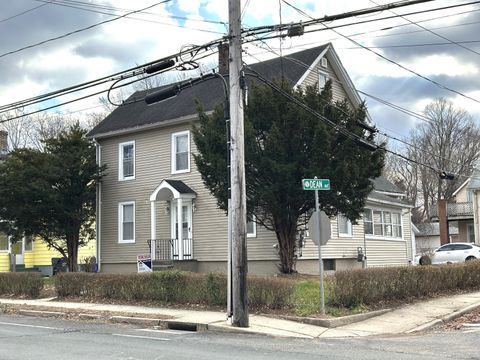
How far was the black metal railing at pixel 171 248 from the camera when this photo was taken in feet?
81.9

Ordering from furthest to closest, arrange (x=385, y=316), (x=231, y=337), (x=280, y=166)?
1. (x=280, y=166)
2. (x=385, y=316)
3. (x=231, y=337)

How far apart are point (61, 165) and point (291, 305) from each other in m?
15.2

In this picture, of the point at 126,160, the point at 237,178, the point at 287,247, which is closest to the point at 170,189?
the point at 126,160

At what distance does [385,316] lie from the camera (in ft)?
45.6

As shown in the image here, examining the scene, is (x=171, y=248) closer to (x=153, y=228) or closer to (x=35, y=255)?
(x=153, y=228)

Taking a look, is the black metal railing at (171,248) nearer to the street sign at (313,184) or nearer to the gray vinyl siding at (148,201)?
the gray vinyl siding at (148,201)

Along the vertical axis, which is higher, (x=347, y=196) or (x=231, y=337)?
(x=347, y=196)

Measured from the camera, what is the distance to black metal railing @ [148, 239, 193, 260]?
24953 mm

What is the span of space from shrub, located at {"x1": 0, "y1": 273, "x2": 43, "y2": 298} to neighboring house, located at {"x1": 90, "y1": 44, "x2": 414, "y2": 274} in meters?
6.23

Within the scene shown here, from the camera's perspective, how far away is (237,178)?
13.0 metres

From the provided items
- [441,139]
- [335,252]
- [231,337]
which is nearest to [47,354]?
[231,337]

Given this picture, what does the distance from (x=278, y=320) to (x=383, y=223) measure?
707 inches

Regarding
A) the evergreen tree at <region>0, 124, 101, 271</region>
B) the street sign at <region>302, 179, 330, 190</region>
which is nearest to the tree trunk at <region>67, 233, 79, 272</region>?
the evergreen tree at <region>0, 124, 101, 271</region>

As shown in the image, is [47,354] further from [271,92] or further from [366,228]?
[366,228]
